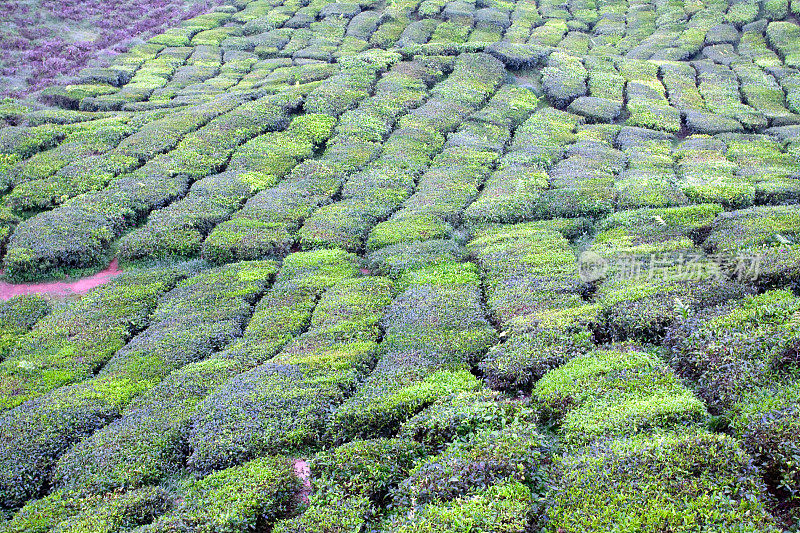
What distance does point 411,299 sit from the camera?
46.5 feet

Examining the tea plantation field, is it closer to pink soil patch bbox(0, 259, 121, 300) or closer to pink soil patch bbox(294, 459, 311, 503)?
pink soil patch bbox(294, 459, 311, 503)

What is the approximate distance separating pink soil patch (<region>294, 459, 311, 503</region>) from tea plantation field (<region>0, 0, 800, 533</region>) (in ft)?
0.12

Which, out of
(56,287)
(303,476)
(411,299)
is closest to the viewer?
(303,476)

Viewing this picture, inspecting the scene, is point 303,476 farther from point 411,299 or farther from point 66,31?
point 66,31

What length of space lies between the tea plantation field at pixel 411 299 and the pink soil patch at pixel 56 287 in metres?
0.41

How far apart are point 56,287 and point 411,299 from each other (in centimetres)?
1066

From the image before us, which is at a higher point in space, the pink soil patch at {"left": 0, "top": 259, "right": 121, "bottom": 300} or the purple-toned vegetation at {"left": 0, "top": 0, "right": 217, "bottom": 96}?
the purple-toned vegetation at {"left": 0, "top": 0, "right": 217, "bottom": 96}

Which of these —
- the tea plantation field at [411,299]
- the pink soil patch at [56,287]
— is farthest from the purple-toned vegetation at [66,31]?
the pink soil patch at [56,287]

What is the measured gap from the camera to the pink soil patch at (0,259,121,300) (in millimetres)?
16188

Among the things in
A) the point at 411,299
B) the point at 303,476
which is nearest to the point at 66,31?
the point at 411,299

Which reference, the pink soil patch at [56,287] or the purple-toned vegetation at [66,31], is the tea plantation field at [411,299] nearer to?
the pink soil patch at [56,287]

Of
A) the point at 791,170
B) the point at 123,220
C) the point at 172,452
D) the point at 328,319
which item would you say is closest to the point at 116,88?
the point at 123,220

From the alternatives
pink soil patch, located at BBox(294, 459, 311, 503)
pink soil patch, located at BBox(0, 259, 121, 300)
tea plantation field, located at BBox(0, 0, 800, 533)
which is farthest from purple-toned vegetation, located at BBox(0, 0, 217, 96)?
pink soil patch, located at BBox(294, 459, 311, 503)

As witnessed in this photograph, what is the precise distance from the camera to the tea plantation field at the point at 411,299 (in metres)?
8.78
